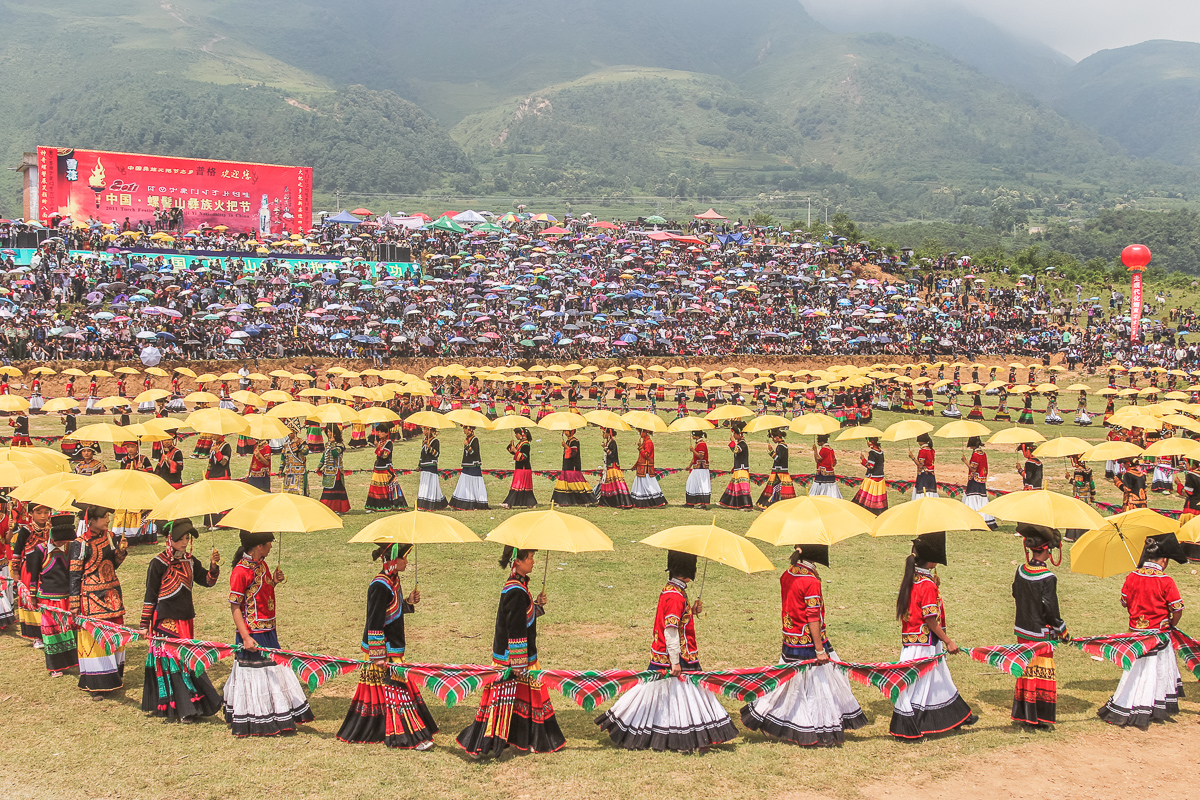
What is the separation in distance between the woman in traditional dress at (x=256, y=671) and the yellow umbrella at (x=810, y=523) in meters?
4.33

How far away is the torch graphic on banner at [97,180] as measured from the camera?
59.0m

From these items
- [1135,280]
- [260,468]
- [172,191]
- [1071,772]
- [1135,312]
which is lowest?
[1071,772]

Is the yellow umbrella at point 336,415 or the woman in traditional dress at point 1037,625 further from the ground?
the yellow umbrella at point 336,415

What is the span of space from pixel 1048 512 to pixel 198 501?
328 inches

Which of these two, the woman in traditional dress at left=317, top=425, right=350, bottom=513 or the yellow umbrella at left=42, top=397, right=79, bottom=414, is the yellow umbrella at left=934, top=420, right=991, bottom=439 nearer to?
the woman in traditional dress at left=317, top=425, right=350, bottom=513

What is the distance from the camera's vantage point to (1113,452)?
16.4 meters

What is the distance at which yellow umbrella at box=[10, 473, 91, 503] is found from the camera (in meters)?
10.1

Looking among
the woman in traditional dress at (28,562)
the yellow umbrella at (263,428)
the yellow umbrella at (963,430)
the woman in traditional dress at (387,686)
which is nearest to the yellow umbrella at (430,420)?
the yellow umbrella at (263,428)

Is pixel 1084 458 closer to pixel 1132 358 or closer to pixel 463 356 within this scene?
pixel 463 356

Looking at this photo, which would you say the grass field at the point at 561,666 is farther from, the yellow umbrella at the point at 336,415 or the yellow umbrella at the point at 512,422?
the yellow umbrella at the point at 336,415

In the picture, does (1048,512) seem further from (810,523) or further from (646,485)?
(646,485)

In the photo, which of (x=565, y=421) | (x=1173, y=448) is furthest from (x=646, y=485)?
(x=1173, y=448)

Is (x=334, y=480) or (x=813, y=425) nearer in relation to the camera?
(x=334, y=480)

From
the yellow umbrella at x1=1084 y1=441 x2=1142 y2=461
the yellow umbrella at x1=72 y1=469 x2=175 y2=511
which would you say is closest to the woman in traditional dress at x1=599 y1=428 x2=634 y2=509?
the yellow umbrella at x1=1084 y1=441 x2=1142 y2=461
